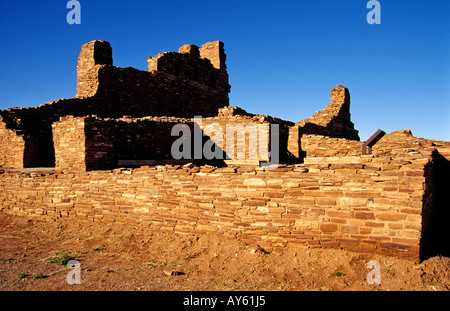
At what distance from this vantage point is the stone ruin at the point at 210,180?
491cm

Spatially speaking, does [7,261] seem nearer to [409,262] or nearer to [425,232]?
[409,262]

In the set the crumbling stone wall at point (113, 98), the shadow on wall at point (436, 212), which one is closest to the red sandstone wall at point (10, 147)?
the crumbling stone wall at point (113, 98)

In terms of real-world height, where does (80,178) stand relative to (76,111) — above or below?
below

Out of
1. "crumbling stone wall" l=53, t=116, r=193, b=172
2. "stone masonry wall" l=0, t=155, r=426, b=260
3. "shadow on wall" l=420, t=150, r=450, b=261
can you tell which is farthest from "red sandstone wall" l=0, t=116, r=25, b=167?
"shadow on wall" l=420, t=150, r=450, b=261

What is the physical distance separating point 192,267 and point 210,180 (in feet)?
6.19

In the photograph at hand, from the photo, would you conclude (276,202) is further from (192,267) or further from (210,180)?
(192,267)

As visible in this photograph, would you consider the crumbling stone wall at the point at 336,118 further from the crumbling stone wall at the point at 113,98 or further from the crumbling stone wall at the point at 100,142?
the crumbling stone wall at the point at 100,142

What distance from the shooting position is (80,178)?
8125mm

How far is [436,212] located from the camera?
6.76m

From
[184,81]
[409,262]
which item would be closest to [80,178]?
[409,262]

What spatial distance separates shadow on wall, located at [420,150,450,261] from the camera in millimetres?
5109

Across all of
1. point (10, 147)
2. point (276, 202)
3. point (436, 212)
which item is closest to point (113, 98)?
point (10, 147)
